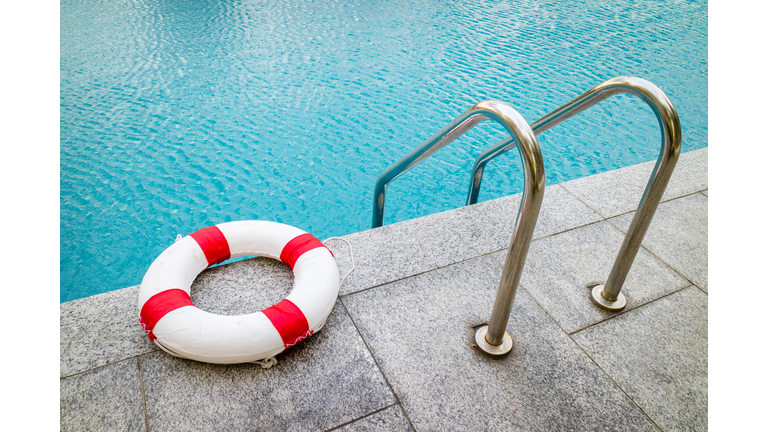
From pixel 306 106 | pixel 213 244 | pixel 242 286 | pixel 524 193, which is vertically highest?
pixel 524 193

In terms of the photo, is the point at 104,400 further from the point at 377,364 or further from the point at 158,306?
the point at 377,364

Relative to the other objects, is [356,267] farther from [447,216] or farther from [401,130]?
[401,130]

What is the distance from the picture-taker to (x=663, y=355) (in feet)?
5.75

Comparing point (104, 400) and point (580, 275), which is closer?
point (104, 400)

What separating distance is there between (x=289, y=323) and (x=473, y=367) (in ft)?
2.47

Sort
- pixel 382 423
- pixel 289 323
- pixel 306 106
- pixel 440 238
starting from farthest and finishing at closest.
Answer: pixel 306 106 < pixel 440 238 < pixel 289 323 < pixel 382 423

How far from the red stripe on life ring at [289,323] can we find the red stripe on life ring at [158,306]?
1.16 feet

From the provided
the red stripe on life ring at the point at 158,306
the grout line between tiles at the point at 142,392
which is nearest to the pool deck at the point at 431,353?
the grout line between tiles at the point at 142,392

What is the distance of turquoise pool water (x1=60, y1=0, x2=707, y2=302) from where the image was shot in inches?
149

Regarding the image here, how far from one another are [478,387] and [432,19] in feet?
26.5

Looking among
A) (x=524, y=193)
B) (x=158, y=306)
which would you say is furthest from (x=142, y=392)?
(x=524, y=193)

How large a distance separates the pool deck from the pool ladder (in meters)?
0.10

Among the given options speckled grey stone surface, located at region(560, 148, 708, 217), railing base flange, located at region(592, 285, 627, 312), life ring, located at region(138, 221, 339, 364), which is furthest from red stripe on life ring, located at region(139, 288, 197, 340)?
speckled grey stone surface, located at region(560, 148, 708, 217)

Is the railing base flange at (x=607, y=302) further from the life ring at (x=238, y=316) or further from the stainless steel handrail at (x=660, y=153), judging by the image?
the life ring at (x=238, y=316)
